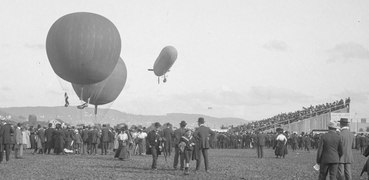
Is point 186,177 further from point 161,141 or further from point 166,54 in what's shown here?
point 166,54

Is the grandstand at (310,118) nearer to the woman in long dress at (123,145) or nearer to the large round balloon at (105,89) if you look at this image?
the large round balloon at (105,89)

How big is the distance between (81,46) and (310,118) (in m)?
35.1

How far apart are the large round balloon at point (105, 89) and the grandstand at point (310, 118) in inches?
983

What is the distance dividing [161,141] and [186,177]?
395 cm

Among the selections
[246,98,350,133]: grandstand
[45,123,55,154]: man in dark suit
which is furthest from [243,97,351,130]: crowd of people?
[45,123,55,154]: man in dark suit

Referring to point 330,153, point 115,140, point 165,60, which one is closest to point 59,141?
point 115,140

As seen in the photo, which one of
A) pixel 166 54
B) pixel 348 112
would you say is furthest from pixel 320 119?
pixel 166 54

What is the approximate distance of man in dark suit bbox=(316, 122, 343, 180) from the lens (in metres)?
11.6

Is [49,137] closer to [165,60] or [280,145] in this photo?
[280,145]

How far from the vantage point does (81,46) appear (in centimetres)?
2862

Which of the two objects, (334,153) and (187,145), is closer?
(334,153)

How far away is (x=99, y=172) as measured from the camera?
17.0m

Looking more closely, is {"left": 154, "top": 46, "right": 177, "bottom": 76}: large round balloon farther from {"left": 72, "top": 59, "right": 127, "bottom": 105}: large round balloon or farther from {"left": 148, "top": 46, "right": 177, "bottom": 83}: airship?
{"left": 72, "top": 59, "right": 127, "bottom": 105}: large round balloon

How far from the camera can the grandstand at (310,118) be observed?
184 feet
